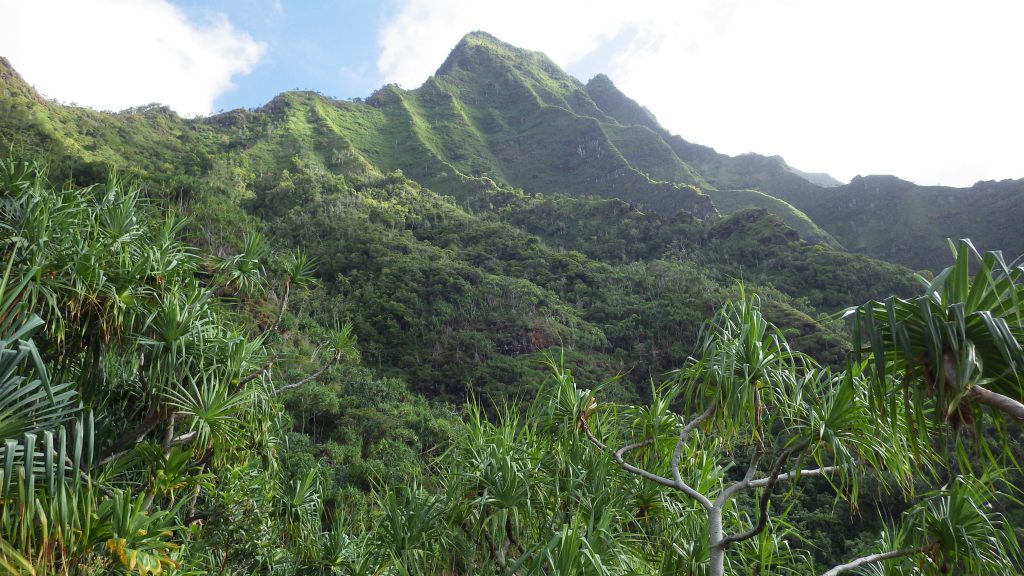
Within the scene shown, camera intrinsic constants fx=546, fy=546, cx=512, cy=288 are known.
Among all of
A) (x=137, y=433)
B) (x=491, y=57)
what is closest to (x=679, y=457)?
(x=137, y=433)

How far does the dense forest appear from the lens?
2.62 meters

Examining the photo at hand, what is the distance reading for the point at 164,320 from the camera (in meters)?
4.24

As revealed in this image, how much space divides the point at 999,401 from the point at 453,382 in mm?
28883

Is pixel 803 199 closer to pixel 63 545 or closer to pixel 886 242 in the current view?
pixel 886 242

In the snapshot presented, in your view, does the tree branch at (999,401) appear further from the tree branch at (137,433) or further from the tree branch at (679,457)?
the tree branch at (137,433)

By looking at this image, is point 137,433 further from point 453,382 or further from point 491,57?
point 491,57

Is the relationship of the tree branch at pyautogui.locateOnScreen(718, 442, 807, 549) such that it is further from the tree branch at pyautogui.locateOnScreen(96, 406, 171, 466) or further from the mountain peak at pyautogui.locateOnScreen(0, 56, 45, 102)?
the mountain peak at pyautogui.locateOnScreen(0, 56, 45, 102)

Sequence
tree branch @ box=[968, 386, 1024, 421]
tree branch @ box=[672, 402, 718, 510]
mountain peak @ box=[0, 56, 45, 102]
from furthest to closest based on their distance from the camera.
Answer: mountain peak @ box=[0, 56, 45, 102] → tree branch @ box=[672, 402, 718, 510] → tree branch @ box=[968, 386, 1024, 421]

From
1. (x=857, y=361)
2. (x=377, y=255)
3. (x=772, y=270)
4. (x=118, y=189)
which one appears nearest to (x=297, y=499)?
(x=118, y=189)

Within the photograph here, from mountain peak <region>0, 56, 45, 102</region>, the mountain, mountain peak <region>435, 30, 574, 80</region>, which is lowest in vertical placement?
the mountain

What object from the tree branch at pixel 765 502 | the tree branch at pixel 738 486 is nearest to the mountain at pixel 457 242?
the tree branch at pixel 738 486

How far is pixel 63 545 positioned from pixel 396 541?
1.91 m

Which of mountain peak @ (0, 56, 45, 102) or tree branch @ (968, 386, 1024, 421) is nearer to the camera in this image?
tree branch @ (968, 386, 1024, 421)

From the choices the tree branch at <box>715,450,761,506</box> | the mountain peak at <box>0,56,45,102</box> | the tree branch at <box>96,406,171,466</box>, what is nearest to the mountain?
the mountain peak at <box>0,56,45,102</box>
